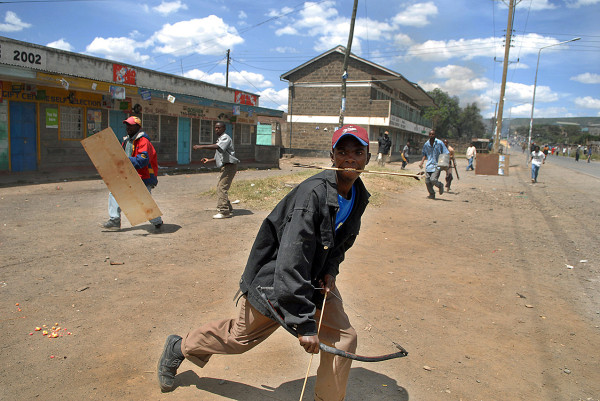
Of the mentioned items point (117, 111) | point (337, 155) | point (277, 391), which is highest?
point (117, 111)

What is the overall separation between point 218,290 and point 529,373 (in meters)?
2.89

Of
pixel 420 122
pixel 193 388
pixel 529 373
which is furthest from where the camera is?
pixel 420 122

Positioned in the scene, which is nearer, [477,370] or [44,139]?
[477,370]

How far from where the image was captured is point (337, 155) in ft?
7.54

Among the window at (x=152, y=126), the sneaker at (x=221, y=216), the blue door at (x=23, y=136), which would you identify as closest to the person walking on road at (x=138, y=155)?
the sneaker at (x=221, y=216)

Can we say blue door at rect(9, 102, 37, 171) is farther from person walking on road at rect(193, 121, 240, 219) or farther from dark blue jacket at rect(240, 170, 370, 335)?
dark blue jacket at rect(240, 170, 370, 335)

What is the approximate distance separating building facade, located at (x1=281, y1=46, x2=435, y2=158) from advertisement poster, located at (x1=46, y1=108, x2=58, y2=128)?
21742 millimetres

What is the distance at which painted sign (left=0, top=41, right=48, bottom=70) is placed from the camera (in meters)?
12.6

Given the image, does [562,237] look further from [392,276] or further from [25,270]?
[25,270]

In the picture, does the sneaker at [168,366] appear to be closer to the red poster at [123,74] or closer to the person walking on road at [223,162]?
the person walking on road at [223,162]

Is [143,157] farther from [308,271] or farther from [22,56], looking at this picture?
[22,56]

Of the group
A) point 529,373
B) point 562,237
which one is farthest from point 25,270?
point 562,237

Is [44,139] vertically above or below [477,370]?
above

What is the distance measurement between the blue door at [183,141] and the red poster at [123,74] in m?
Result: 2.78
